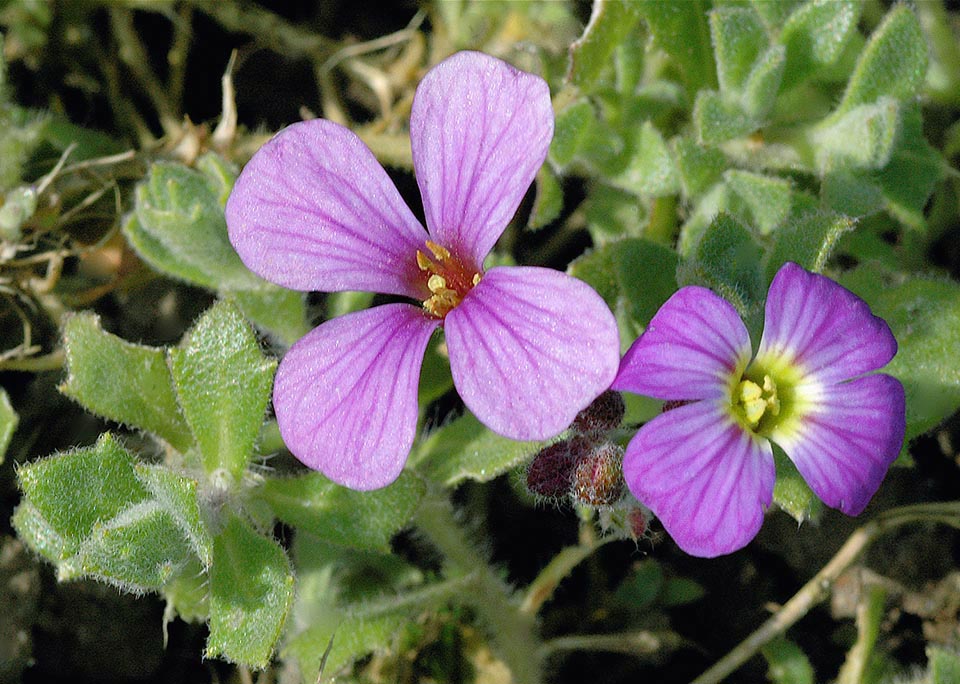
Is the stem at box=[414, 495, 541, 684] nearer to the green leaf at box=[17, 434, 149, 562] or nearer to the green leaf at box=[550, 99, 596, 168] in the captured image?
the green leaf at box=[17, 434, 149, 562]

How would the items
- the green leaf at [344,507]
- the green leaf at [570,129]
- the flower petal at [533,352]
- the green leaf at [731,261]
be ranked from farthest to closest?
1. the green leaf at [570,129]
2. the green leaf at [344,507]
3. the green leaf at [731,261]
4. the flower petal at [533,352]

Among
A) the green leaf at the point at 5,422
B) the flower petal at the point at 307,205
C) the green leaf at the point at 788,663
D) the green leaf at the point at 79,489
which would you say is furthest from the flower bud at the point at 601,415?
the green leaf at the point at 5,422

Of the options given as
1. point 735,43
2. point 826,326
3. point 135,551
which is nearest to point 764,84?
point 735,43

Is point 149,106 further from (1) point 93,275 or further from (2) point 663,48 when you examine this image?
(2) point 663,48

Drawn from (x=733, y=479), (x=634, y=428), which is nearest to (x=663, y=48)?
(x=634, y=428)

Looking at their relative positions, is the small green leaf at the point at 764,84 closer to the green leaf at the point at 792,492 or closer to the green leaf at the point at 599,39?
the green leaf at the point at 599,39

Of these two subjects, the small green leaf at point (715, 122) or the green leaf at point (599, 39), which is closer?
the small green leaf at point (715, 122)

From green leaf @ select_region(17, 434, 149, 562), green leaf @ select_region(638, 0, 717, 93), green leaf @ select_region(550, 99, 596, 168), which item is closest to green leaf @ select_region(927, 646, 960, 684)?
green leaf @ select_region(550, 99, 596, 168)
